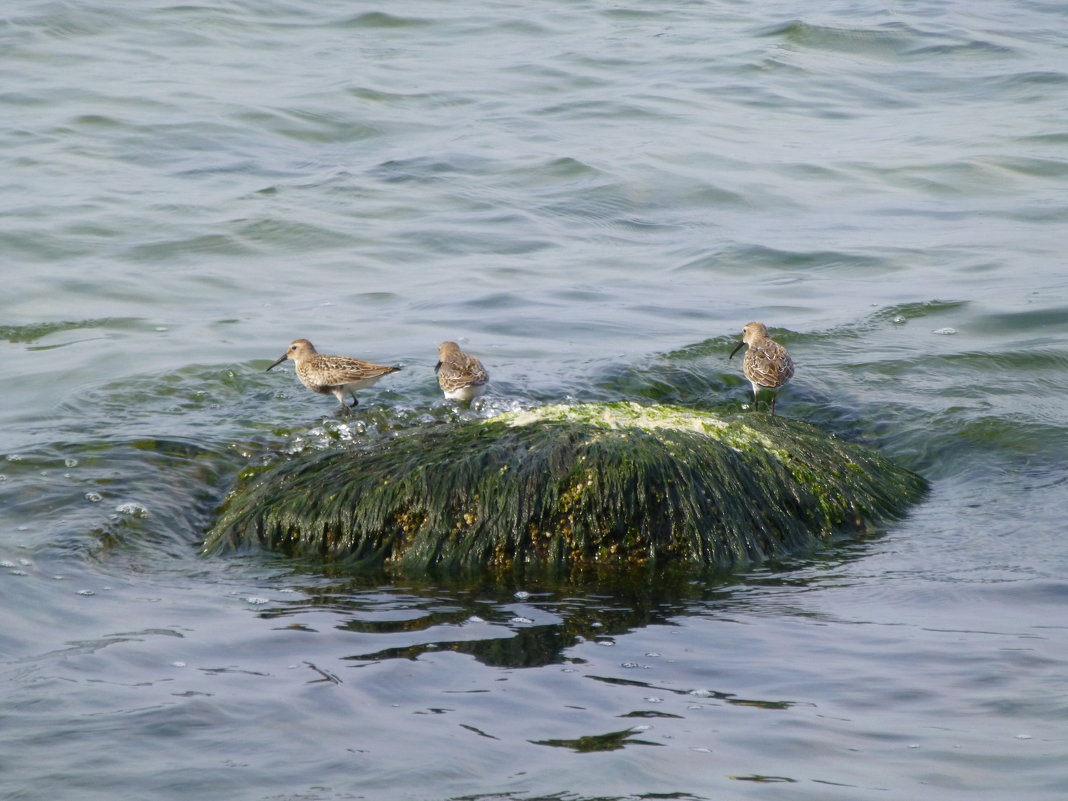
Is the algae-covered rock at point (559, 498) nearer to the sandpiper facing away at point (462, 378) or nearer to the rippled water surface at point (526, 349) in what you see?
the rippled water surface at point (526, 349)

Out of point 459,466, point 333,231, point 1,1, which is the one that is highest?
point 1,1

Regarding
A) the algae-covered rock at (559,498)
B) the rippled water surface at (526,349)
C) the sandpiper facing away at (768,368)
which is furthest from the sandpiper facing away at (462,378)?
the sandpiper facing away at (768,368)

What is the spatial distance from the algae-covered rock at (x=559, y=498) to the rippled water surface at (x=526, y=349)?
25 centimetres

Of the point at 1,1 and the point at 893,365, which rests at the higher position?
the point at 1,1

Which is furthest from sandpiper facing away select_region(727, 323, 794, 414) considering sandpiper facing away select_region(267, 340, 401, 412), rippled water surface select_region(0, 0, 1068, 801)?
sandpiper facing away select_region(267, 340, 401, 412)

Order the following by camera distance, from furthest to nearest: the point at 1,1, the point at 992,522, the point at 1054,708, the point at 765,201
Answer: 1. the point at 1,1
2. the point at 765,201
3. the point at 992,522
4. the point at 1054,708

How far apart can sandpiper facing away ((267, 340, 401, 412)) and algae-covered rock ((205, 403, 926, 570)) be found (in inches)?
67.7

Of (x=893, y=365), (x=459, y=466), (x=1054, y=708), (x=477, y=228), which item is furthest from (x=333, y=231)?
(x=1054, y=708)

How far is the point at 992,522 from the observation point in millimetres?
7180

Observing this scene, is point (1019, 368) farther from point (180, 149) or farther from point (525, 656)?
point (180, 149)

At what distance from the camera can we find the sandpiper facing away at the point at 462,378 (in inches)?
347

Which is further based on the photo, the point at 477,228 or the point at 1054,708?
the point at 477,228

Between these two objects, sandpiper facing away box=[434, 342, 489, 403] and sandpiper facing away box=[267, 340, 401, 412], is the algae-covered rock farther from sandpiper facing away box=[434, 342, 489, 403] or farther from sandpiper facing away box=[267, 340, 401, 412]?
sandpiper facing away box=[267, 340, 401, 412]

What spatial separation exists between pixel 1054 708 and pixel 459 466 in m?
3.06
